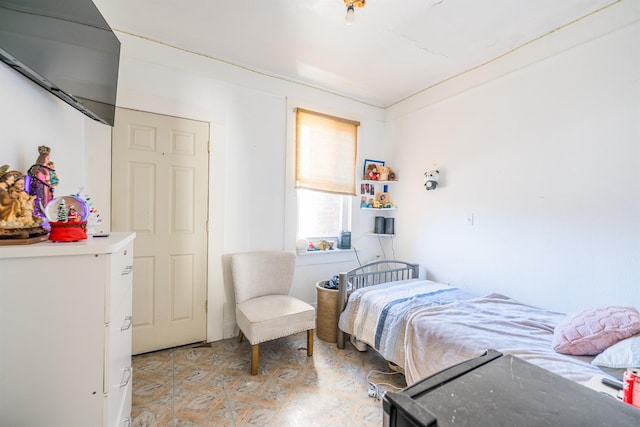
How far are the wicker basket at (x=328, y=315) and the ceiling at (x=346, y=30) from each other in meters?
2.28

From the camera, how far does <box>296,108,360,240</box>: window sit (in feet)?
9.87

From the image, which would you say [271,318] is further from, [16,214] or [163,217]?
[16,214]

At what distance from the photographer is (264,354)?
2.35 meters

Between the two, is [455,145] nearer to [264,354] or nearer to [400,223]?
[400,223]

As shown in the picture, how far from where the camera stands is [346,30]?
2.11 metres

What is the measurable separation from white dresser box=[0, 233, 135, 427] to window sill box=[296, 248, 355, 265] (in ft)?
6.91

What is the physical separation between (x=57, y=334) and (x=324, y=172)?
2.60 meters

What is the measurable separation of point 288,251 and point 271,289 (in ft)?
1.43

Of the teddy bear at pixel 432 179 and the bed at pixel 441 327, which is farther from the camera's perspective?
the teddy bear at pixel 432 179

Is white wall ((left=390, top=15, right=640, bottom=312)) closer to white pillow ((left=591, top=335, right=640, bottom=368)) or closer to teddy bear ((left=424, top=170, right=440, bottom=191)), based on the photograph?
teddy bear ((left=424, top=170, right=440, bottom=191))

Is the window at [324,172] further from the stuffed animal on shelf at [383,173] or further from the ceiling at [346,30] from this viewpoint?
the ceiling at [346,30]

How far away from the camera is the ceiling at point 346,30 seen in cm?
186

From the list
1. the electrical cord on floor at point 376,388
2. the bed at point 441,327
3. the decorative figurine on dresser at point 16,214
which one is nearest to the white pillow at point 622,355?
the bed at point 441,327

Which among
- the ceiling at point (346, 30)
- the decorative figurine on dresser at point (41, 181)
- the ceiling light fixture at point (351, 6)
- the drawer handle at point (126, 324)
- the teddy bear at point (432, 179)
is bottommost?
the drawer handle at point (126, 324)
